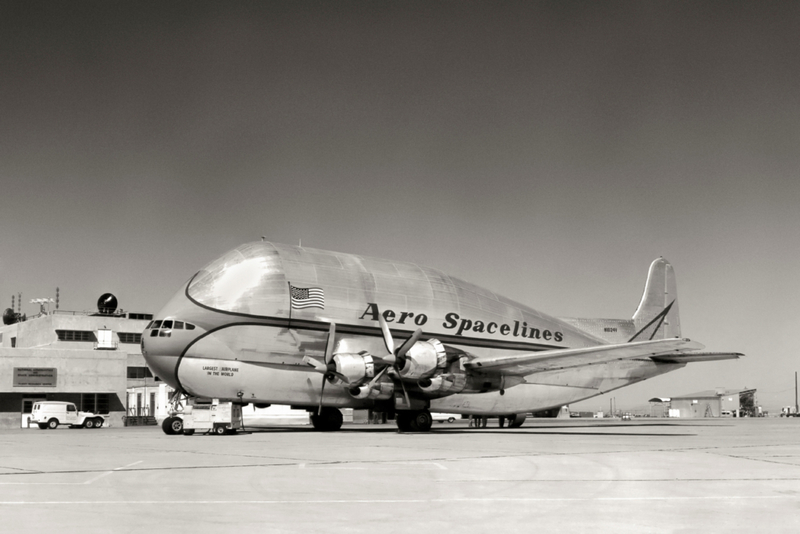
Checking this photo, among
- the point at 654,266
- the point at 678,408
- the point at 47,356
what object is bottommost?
the point at 678,408

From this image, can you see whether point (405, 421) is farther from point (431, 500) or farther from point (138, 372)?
point (138, 372)

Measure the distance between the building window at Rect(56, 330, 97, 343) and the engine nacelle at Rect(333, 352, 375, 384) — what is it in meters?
62.1

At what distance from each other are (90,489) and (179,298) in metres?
23.3

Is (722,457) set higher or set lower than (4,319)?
lower

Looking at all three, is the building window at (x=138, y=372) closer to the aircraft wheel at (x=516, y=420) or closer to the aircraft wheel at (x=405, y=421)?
the aircraft wheel at (x=516, y=420)

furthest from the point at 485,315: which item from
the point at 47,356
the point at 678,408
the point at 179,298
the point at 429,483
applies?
the point at 678,408

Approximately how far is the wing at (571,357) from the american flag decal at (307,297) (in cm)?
704

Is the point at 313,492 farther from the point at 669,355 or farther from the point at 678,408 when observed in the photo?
the point at 678,408

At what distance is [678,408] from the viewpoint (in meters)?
97.9

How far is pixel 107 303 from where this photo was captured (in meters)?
87.1

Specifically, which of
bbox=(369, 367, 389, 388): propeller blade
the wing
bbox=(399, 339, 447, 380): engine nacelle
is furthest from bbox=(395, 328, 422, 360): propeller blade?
the wing

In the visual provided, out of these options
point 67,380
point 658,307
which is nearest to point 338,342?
point 658,307

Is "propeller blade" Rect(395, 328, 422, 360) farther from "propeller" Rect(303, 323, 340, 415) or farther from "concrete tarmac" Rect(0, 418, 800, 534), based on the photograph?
"concrete tarmac" Rect(0, 418, 800, 534)

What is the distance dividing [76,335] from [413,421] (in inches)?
2482
